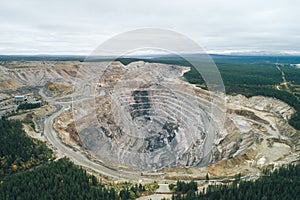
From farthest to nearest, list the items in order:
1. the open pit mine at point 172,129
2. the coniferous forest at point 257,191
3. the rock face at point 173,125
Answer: the rock face at point 173,125 < the open pit mine at point 172,129 < the coniferous forest at point 257,191

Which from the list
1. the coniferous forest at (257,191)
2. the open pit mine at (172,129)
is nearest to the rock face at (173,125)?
the open pit mine at (172,129)

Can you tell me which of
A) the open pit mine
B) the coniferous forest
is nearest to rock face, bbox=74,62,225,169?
the open pit mine

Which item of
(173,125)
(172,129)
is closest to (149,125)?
(172,129)

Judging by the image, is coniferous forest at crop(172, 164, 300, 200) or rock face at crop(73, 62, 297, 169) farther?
rock face at crop(73, 62, 297, 169)

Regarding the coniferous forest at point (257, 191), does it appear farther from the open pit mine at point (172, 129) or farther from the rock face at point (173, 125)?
the rock face at point (173, 125)

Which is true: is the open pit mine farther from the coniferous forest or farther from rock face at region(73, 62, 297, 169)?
the coniferous forest

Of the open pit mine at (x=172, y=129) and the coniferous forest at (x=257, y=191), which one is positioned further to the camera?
the open pit mine at (x=172, y=129)

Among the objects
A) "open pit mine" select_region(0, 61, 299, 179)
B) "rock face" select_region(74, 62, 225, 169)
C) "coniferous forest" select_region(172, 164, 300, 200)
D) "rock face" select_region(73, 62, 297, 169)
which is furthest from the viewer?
"rock face" select_region(74, 62, 225, 169)

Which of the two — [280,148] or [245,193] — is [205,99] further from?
[245,193]

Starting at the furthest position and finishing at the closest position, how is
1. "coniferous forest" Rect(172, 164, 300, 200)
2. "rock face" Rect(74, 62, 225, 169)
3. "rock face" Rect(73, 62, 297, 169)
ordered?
"rock face" Rect(74, 62, 225, 169), "rock face" Rect(73, 62, 297, 169), "coniferous forest" Rect(172, 164, 300, 200)
